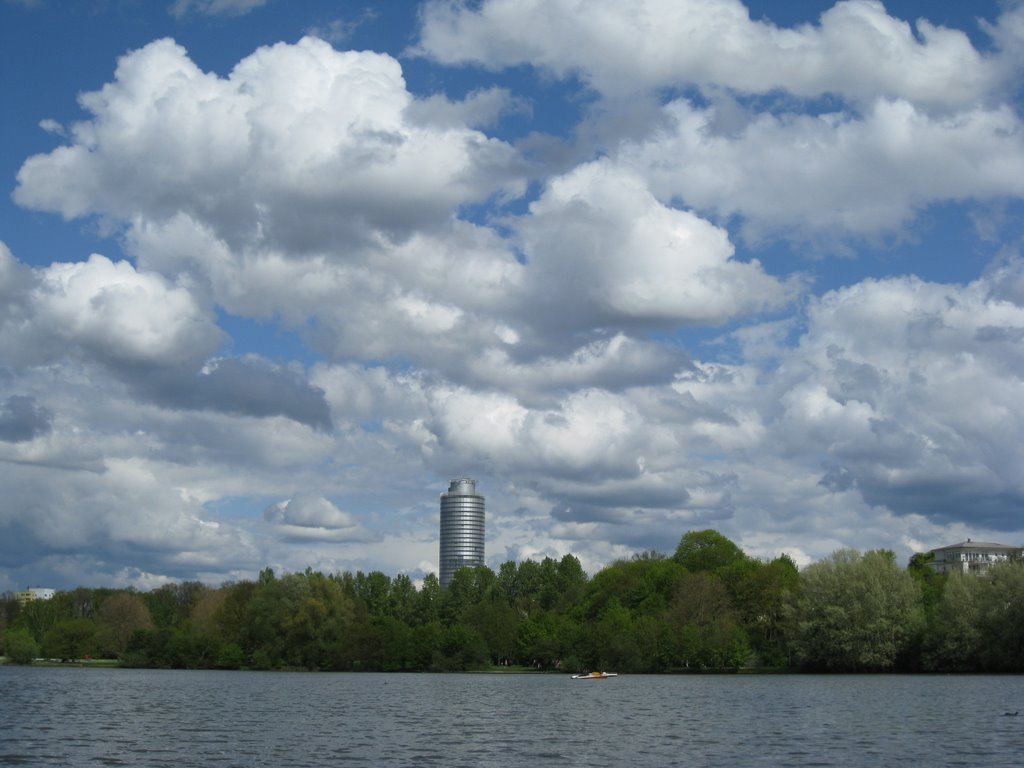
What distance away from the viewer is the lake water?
43.9 metres

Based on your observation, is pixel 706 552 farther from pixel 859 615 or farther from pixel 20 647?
pixel 20 647

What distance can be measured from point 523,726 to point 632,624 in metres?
84.3

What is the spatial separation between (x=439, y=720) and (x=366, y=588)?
132655mm

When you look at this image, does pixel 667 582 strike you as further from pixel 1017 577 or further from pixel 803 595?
pixel 1017 577

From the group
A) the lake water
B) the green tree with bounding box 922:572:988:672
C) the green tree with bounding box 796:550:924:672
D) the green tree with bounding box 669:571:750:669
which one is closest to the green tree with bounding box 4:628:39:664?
the lake water

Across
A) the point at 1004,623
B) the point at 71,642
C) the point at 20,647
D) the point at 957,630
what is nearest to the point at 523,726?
the point at 957,630

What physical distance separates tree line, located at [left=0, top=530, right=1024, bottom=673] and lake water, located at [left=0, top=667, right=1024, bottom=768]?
66.8 feet

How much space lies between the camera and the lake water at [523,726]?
144ft

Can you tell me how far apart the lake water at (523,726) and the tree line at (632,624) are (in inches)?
801

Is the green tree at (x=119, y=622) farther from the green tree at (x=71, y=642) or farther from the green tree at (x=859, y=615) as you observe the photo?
the green tree at (x=859, y=615)

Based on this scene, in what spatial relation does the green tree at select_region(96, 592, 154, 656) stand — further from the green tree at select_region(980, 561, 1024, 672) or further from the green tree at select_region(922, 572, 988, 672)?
the green tree at select_region(980, 561, 1024, 672)

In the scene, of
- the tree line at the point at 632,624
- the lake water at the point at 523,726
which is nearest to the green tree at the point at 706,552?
the tree line at the point at 632,624

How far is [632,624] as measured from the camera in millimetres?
141125

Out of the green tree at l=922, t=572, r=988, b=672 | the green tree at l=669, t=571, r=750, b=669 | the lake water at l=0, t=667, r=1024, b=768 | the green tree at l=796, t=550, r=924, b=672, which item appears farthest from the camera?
the green tree at l=669, t=571, r=750, b=669
